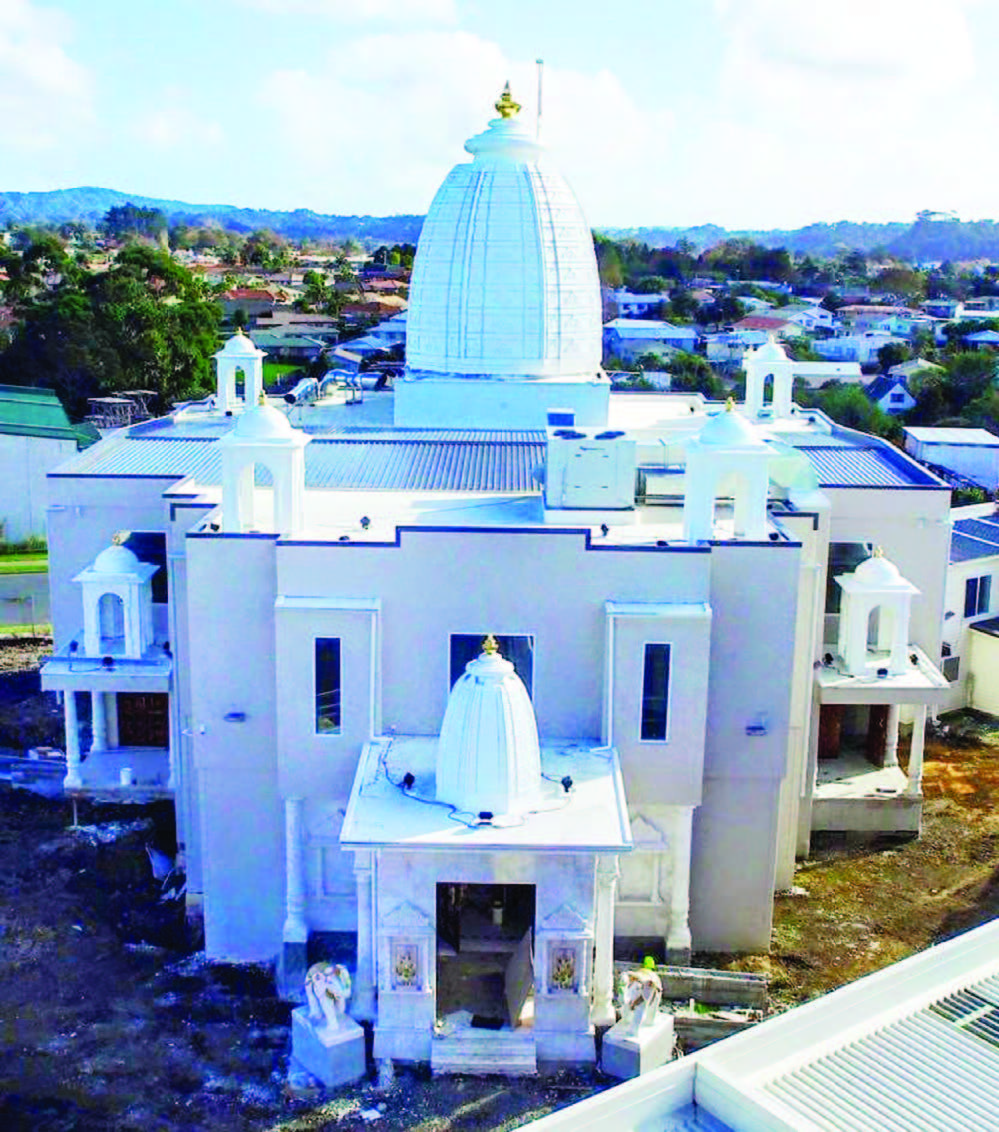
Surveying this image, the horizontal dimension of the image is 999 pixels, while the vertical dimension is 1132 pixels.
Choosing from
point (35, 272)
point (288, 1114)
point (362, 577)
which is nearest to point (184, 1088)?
point (288, 1114)

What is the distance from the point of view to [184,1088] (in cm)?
1759

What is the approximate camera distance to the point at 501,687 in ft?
57.4

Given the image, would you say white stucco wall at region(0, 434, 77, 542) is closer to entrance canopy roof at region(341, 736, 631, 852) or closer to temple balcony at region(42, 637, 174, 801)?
temple balcony at region(42, 637, 174, 801)

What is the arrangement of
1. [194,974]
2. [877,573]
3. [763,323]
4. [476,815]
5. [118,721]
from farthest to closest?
[763,323] → [118,721] → [877,573] → [194,974] → [476,815]

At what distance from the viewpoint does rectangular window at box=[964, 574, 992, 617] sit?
31.6 meters

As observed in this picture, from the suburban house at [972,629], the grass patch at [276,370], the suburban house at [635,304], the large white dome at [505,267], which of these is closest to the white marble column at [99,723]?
the large white dome at [505,267]

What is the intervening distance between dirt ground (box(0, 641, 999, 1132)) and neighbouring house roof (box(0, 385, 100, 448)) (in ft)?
87.2

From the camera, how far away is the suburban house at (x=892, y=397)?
72562 mm

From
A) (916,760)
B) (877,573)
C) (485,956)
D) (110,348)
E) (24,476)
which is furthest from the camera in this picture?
(110,348)

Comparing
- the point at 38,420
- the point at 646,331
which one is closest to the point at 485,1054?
the point at 38,420

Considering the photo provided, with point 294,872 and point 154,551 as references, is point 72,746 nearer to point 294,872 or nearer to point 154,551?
point 154,551

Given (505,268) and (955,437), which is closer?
(505,268)

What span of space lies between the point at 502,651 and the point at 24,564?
103 feet

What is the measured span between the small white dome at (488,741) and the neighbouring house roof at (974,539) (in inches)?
652
